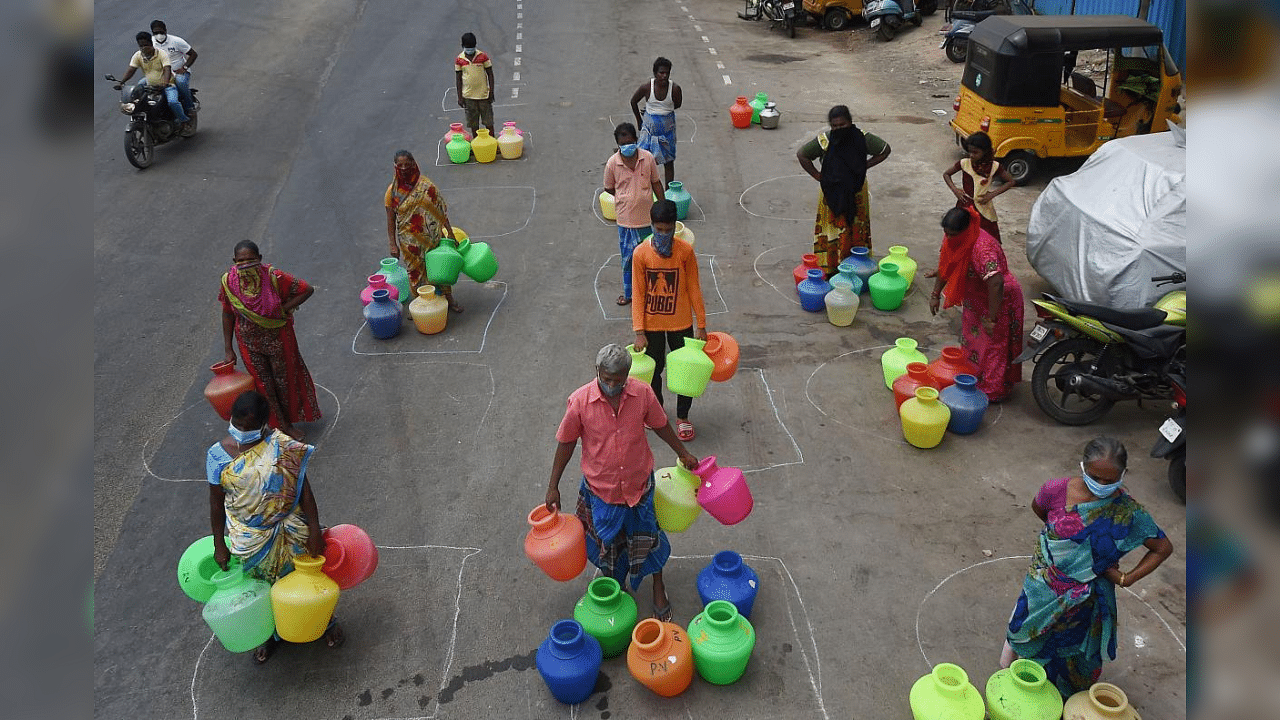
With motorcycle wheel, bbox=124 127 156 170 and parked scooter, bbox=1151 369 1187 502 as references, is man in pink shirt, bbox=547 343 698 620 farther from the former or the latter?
motorcycle wheel, bbox=124 127 156 170

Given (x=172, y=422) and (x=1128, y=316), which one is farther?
(x=172, y=422)

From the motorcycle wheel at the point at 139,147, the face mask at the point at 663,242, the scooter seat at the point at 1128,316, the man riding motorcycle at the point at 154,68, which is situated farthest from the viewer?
the man riding motorcycle at the point at 154,68

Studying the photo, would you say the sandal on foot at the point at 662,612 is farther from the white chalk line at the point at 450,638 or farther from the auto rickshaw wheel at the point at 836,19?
the auto rickshaw wheel at the point at 836,19

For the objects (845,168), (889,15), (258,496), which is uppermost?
(845,168)

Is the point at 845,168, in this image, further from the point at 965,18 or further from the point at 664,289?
the point at 965,18

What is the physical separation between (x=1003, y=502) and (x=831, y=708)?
2.12m

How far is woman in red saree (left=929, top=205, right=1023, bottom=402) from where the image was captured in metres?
6.41

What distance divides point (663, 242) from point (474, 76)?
733cm

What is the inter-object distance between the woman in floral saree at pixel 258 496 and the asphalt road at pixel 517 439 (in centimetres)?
77

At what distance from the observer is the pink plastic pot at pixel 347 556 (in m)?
4.55

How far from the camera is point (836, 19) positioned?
64.9 feet

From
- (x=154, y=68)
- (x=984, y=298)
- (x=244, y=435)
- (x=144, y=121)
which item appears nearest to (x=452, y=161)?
(x=144, y=121)

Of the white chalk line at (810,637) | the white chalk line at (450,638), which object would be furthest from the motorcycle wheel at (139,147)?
the white chalk line at (810,637)

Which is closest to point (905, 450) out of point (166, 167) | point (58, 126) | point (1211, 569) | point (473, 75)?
point (1211, 569)
